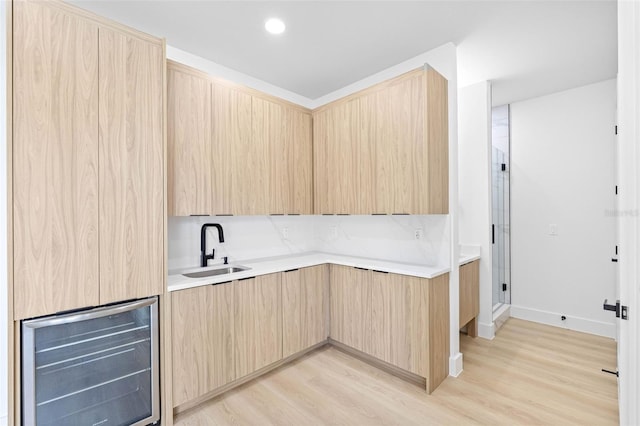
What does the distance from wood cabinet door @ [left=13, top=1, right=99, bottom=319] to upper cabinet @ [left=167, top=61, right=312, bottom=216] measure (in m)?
0.58

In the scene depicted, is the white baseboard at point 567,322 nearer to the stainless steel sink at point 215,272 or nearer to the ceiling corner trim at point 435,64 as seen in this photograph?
the ceiling corner trim at point 435,64

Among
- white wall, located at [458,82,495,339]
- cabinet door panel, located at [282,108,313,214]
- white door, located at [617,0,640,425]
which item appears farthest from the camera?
white wall, located at [458,82,495,339]

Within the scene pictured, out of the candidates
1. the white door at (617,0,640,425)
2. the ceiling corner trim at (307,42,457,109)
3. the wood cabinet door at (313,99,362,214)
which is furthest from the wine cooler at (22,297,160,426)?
the ceiling corner trim at (307,42,457,109)

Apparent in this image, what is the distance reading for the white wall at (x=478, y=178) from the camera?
3193 mm

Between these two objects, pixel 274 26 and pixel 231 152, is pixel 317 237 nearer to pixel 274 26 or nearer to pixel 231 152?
pixel 231 152

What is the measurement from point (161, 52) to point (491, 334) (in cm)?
396

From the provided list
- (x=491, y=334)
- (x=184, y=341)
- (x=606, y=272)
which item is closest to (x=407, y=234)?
(x=491, y=334)

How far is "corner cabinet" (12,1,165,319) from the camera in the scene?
1.43 metres

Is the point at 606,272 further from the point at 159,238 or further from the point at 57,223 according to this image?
the point at 57,223

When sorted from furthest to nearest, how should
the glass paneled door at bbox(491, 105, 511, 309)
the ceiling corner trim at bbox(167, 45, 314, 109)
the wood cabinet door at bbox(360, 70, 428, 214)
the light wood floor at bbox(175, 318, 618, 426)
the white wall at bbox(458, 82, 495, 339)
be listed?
the glass paneled door at bbox(491, 105, 511, 309) → the white wall at bbox(458, 82, 495, 339) → the ceiling corner trim at bbox(167, 45, 314, 109) → the wood cabinet door at bbox(360, 70, 428, 214) → the light wood floor at bbox(175, 318, 618, 426)

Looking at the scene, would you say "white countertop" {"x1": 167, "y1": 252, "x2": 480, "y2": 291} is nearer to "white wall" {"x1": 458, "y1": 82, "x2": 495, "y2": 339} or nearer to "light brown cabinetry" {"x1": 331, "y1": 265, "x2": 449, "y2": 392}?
"light brown cabinetry" {"x1": 331, "y1": 265, "x2": 449, "y2": 392}

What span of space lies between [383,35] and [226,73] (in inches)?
61.4

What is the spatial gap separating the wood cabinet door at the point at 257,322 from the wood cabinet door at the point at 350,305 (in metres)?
0.61

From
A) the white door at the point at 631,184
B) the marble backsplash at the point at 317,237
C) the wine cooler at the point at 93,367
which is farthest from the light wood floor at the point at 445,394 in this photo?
the white door at the point at 631,184
